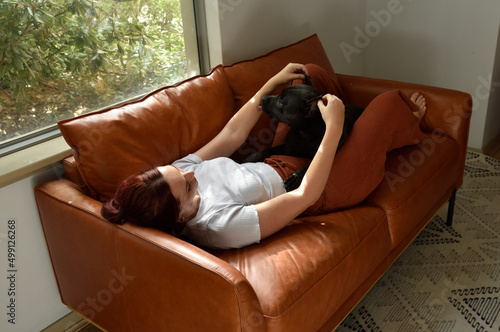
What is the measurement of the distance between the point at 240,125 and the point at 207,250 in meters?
0.57

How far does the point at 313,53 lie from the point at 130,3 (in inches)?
35.1

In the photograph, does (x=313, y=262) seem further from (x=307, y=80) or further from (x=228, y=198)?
(x=307, y=80)

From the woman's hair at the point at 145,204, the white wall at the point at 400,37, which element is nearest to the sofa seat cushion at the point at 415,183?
the woman's hair at the point at 145,204

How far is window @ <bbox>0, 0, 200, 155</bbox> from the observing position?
172cm

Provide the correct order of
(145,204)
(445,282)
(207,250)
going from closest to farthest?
(145,204)
(207,250)
(445,282)

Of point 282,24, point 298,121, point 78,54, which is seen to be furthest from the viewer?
point 282,24

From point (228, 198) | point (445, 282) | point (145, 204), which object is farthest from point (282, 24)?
point (145, 204)

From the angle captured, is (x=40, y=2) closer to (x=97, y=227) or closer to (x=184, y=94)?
(x=184, y=94)

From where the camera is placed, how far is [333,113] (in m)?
1.67

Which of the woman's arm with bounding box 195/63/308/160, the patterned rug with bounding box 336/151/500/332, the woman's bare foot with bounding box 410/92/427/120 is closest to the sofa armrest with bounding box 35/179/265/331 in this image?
the woman's arm with bounding box 195/63/308/160

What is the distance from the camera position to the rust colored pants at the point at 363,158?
5.79 ft

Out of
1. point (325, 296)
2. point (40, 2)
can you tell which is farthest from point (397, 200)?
point (40, 2)

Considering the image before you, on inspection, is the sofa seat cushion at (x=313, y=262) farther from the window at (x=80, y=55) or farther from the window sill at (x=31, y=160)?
the window at (x=80, y=55)

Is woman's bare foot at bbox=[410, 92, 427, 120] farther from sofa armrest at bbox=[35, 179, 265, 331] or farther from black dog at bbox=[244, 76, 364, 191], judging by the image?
sofa armrest at bbox=[35, 179, 265, 331]
